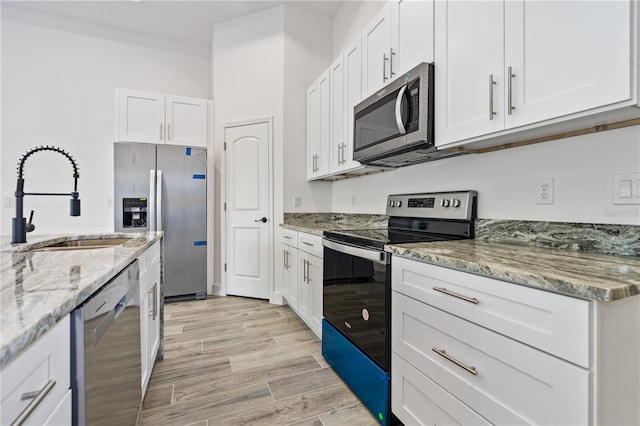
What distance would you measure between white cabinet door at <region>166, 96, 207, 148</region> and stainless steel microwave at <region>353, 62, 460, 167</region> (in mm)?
2171

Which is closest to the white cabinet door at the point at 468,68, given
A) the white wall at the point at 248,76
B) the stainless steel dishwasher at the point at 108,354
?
the stainless steel dishwasher at the point at 108,354

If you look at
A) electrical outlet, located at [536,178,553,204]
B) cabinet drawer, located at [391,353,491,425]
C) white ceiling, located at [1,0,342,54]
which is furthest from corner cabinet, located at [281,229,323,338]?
white ceiling, located at [1,0,342,54]

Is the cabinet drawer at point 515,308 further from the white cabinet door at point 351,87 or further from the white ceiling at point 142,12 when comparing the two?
the white ceiling at point 142,12

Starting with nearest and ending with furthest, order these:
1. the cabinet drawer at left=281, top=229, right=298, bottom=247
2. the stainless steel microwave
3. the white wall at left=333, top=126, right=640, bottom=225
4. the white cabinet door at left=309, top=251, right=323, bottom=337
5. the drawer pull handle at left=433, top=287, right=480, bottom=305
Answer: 1. the drawer pull handle at left=433, top=287, right=480, bottom=305
2. the white wall at left=333, top=126, right=640, bottom=225
3. the stainless steel microwave
4. the white cabinet door at left=309, top=251, right=323, bottom=337
5. the cabinet drawer at left=281, top=229, right=298, bottom=247

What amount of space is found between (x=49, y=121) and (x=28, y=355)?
4.31m

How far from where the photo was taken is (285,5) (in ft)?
11.2

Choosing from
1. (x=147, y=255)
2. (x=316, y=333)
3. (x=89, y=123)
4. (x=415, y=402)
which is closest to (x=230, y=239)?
(x=316, y=333)

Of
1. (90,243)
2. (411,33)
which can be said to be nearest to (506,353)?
(411,33)

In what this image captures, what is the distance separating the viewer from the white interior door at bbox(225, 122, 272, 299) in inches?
137

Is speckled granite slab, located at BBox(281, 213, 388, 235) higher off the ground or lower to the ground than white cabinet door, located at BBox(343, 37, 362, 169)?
lower

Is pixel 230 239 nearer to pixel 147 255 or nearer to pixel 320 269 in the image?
pixel 320 269

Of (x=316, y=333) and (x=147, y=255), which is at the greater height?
(x=147, y=255)

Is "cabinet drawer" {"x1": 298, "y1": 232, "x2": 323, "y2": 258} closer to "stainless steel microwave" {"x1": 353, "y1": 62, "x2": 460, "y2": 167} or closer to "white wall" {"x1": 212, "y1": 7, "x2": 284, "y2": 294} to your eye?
"stainless steel microwave" {"x1": 353, "y1": 62, "x2": 460, "y2": 167}

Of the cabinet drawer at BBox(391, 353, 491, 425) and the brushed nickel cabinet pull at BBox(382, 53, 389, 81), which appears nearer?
the cabinet drawer at BBox(391, 353, 491, 425)
